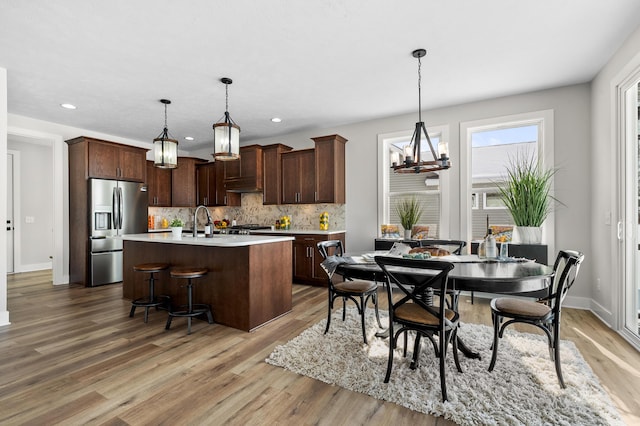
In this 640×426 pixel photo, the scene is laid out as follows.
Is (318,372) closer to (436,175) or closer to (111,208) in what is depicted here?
(436,175)

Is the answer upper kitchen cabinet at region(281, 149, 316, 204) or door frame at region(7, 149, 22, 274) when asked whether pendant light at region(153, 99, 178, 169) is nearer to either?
upper kitchen cabinet at region(281, 149, 316, 204)

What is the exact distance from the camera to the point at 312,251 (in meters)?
5.15

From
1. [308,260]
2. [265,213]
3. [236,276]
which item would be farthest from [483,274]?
[265,213]

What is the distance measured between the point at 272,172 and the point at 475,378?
4576mm

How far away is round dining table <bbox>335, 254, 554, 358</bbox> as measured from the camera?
1.98m

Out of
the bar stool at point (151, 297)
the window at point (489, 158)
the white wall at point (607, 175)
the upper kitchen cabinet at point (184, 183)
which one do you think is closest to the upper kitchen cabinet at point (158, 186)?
the upper kitchen cabinet at point (184, 183)

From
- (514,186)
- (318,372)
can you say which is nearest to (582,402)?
(318,372)

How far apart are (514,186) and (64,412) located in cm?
465

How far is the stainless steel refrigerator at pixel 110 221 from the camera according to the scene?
517cm

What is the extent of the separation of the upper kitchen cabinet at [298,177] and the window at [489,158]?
94.1 inches

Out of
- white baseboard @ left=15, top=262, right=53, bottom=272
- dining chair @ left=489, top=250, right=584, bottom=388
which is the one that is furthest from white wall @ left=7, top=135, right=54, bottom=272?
dining chair @ left=489, top=250, right=584, bottom=388

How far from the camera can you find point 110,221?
5.38 m

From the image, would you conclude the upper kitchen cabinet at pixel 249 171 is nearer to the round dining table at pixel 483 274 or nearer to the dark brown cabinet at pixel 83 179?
the dark brown cabinet at pixel 83 179

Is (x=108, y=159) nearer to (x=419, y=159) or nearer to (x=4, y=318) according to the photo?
(x=4, y=318)
